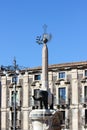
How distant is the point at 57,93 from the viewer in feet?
222

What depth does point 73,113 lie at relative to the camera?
66.3 meters

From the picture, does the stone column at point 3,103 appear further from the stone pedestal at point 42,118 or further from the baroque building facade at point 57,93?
the stone pedestal at point 42,118

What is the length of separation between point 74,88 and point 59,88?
7.53 ft

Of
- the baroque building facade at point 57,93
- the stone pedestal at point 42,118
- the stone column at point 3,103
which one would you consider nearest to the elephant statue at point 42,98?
the stone pedestal at point 42,118

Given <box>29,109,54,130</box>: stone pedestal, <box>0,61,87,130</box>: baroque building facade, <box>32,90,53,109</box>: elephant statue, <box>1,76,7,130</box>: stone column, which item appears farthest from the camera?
<box>1,76,7,130</box>: stone column

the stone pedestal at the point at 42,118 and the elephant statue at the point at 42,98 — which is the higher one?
the elephant statue at the point at 42,98

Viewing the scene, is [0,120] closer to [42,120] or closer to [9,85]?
[9,85]

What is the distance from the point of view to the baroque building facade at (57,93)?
65.9 meters

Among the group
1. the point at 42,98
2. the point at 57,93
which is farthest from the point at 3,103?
the point at 42,98

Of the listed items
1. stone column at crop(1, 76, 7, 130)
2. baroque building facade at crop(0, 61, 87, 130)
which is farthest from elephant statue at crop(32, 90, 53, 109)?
stone column at crop(1, 76, 7, 130)

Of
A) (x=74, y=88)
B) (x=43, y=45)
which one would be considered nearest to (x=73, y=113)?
(x=74, y=88)

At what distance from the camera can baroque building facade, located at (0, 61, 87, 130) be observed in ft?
216

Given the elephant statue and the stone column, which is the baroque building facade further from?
the elephant statue

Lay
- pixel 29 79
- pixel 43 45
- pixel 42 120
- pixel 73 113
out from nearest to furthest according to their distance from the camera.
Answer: pixel 42 120, pixel 43 45, pixel 73 113, pixel 29 79
